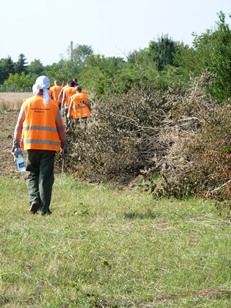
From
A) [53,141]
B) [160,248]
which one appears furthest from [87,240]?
[53,141]

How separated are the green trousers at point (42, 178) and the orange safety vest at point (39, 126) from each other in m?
0.11

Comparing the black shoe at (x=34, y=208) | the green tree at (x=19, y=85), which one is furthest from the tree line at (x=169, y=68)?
the green tree at (x=19, y=85)

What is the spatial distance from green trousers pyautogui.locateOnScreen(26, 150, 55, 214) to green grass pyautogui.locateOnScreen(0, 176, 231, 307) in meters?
0.24

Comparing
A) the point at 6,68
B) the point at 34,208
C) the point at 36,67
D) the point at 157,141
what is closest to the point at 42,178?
the point at 34,208

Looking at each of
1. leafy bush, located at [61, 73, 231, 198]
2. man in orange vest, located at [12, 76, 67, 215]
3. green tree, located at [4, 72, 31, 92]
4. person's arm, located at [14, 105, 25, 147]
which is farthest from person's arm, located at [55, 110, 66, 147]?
green tree, located at [4, 72, 31, 92]

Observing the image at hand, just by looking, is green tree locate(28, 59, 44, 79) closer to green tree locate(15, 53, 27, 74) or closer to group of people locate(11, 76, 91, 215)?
green tree locate(15, 53, 27, 74)

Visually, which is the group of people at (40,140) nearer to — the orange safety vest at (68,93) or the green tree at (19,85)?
the orange safety vest at (68,93)

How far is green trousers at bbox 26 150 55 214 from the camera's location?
30.3 ft

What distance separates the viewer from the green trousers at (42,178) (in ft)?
30.3

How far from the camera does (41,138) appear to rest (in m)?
9.29

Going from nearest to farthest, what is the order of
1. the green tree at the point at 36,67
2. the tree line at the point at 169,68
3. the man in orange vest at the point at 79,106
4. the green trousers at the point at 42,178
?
the green trousers at the point at 42,178
the tree line at the point at 169,68
the man in orange vest at the point at 79,106
the green tree at the point at 36,67

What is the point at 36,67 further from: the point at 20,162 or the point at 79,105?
the point at 20,162

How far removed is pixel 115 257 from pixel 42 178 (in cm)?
302

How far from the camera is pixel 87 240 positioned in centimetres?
698
